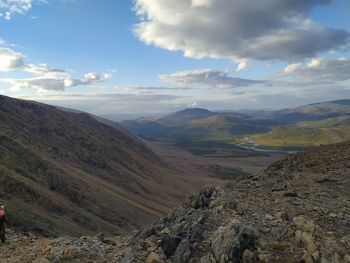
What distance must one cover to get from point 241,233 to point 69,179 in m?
65.2

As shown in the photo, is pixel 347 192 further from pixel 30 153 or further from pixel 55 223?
pixel 30 153

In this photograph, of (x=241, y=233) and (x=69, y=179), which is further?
(x=69, y=179)

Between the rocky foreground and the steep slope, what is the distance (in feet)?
70.3

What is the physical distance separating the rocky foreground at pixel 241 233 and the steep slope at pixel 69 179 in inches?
843

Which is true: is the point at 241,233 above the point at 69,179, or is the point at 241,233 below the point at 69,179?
above

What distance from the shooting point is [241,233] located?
56.9ft

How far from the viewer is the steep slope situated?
5638 centimetres

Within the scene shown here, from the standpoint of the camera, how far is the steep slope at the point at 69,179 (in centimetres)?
5638

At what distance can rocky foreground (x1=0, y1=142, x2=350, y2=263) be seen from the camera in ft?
55.7

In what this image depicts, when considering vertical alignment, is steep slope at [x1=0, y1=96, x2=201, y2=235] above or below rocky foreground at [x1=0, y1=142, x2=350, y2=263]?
below

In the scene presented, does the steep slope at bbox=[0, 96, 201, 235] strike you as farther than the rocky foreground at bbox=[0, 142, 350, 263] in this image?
Yes

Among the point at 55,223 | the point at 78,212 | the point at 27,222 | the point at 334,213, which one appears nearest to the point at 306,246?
the point at 334,213

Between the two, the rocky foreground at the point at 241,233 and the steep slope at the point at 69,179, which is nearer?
the rocky foreground at the point at 241,233

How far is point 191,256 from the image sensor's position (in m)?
18.2
